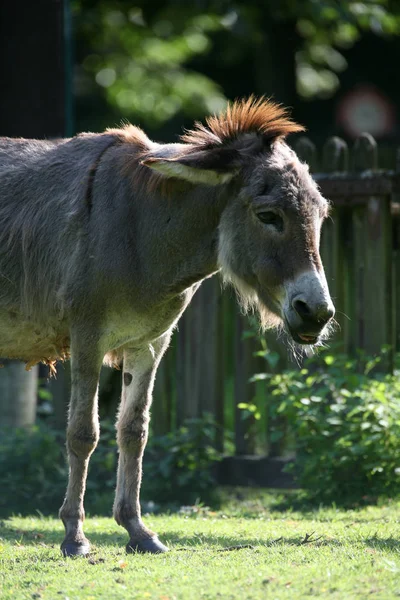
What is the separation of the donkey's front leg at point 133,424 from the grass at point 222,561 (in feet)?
0.87

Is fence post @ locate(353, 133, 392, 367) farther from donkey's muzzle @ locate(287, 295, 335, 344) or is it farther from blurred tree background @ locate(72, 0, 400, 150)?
blurred tree background @ locate(72, 0, 400, 150)

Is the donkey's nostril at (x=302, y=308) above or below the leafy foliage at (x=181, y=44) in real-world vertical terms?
below

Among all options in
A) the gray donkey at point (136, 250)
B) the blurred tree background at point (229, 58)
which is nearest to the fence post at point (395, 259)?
the gray donkey at point (136, 250)

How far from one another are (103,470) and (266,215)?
396 centimetres

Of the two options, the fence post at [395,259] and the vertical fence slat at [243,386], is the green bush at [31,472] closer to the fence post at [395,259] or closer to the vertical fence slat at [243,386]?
the vertical fence slat at [243,386]

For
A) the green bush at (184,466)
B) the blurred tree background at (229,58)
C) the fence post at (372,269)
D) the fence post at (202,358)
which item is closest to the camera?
the fence post at (372,269)

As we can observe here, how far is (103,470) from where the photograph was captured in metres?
8.56

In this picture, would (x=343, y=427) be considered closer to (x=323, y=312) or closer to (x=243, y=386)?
(x=243, y=386)

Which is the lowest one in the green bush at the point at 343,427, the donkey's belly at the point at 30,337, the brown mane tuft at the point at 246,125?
the green bush at the point at 343,427

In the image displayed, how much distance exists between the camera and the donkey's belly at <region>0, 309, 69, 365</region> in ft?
19.6

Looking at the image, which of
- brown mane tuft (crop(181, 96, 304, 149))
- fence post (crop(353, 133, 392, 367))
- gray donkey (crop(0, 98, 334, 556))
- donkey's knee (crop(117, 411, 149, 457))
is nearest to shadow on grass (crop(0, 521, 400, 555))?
gray donkey (crop(0, 98, 334, 556))

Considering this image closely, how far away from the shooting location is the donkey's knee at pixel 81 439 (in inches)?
223

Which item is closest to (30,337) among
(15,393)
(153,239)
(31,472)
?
(153,239)

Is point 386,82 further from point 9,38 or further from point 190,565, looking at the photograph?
point 190,565
